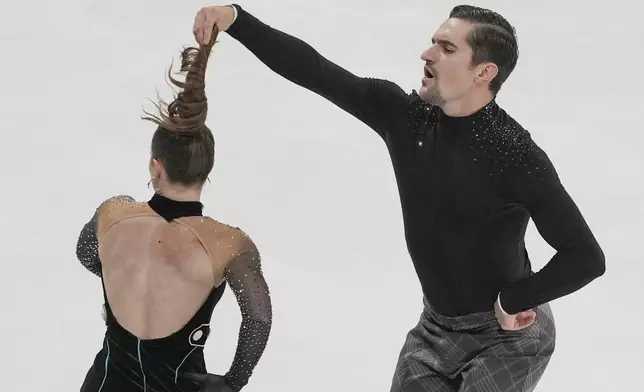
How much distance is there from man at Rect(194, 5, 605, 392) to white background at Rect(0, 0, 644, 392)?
122 centimetres

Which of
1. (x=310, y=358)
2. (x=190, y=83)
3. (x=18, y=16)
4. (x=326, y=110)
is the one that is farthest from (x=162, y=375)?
(x=18, y=16)

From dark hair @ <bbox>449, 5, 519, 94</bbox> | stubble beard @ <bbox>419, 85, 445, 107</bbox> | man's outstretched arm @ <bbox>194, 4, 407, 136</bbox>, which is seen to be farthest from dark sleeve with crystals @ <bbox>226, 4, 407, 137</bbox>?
dark hair @ <bbox>449, 5, 519, 94</bbox>

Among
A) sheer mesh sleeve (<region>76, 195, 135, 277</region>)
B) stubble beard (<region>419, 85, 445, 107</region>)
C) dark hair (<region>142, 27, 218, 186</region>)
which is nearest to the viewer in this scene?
dark hair (<region>142, 27, 218, 186</region>)

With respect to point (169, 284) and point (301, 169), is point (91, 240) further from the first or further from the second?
point (301, 169)

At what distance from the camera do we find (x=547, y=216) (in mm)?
3531

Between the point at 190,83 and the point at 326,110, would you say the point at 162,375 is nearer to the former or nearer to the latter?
the point at 190,83

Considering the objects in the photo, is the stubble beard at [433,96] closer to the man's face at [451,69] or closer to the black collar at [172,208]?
the man's face at [451,69]

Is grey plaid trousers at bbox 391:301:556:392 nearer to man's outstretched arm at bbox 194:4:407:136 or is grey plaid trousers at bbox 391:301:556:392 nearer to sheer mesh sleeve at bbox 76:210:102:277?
man's outstretched arm at bbox 194:4:407:136

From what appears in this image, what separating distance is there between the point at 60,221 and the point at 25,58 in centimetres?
186

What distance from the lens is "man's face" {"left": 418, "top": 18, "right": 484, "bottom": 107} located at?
3.72m

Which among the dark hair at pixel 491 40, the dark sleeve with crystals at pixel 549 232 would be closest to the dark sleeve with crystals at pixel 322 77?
the dark hair at pixel 491 40

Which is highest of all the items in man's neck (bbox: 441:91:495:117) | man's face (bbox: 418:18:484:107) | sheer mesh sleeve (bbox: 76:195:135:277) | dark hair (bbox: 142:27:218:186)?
man's face (bbox: 418:18:484:107)

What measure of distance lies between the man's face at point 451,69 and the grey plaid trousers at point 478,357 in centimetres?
72

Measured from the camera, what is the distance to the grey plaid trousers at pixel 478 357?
3.72 metres
